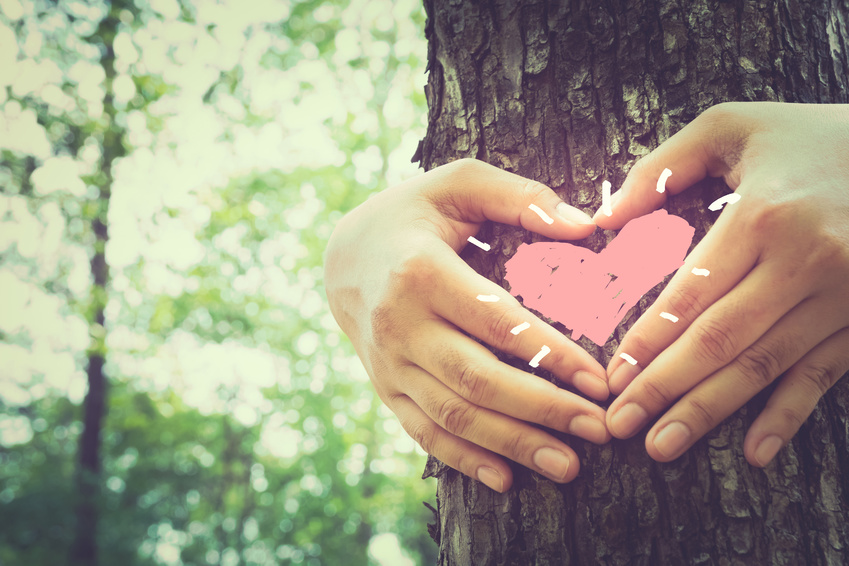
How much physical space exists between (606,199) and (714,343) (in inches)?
19.8

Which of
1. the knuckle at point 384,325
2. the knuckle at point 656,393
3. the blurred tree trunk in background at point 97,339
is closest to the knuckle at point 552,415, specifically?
the knuckle at point 656,393

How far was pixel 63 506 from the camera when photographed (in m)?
8.58

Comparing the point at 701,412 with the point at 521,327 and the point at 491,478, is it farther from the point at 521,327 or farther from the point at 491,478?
the point at 491,478

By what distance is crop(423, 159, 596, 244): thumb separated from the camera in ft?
4.28

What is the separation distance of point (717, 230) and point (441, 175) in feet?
2.57

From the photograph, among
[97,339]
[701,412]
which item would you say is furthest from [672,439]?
[97,339]

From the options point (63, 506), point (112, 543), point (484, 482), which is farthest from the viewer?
point (112, 543)

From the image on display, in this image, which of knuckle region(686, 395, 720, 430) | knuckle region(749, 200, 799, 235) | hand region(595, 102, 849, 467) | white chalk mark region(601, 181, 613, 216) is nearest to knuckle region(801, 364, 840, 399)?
hand region(595, 102, 849, 467)

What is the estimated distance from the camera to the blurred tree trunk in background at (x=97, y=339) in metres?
6.58

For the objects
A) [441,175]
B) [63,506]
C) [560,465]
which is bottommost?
[63,506]

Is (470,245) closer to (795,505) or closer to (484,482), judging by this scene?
(484,482)

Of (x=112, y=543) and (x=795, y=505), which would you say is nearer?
(x=795, y=505)

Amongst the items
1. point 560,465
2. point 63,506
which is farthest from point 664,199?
point 63,506

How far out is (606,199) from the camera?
1311mm
